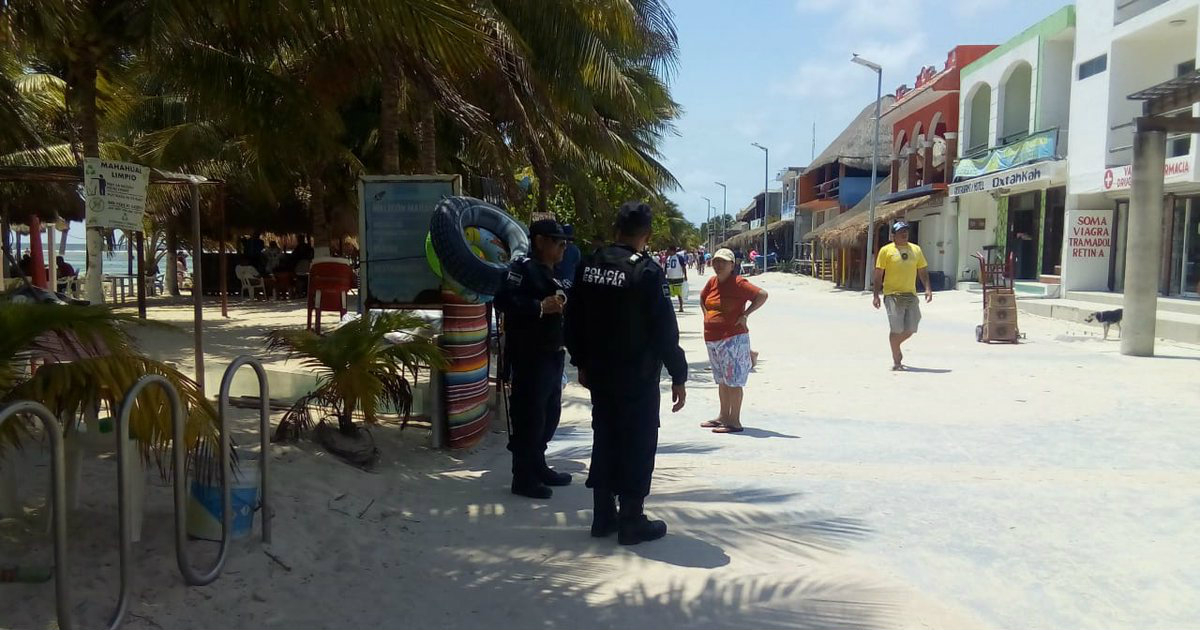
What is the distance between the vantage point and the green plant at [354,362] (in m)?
5.48

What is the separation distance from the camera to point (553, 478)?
5.38 metres

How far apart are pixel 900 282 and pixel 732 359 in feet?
13.3

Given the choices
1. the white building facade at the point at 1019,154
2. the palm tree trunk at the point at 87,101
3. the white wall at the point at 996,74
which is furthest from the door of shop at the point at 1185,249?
the palm tree trunk at the point at 87,101

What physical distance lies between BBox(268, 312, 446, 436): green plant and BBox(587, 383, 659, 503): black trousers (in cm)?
174

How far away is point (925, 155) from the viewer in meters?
30.6

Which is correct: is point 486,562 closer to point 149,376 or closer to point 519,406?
point 519,406

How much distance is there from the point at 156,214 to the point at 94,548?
19.5 meters

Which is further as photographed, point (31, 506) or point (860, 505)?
point (860, 505)

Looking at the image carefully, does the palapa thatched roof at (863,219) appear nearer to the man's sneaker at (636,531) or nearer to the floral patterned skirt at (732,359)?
the floral patterned skirt at (732,359)

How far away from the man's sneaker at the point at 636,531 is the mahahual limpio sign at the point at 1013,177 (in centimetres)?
2085

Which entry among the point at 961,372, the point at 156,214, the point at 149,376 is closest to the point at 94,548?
the point at 149,376

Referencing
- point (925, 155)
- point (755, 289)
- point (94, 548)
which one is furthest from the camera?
point (925, 155)

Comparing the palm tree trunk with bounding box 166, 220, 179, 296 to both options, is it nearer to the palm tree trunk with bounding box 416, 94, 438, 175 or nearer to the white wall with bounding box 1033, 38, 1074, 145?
the palm tree trunk with bounding box 416, 94, 438, 175

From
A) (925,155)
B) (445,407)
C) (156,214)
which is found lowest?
(445,407)
